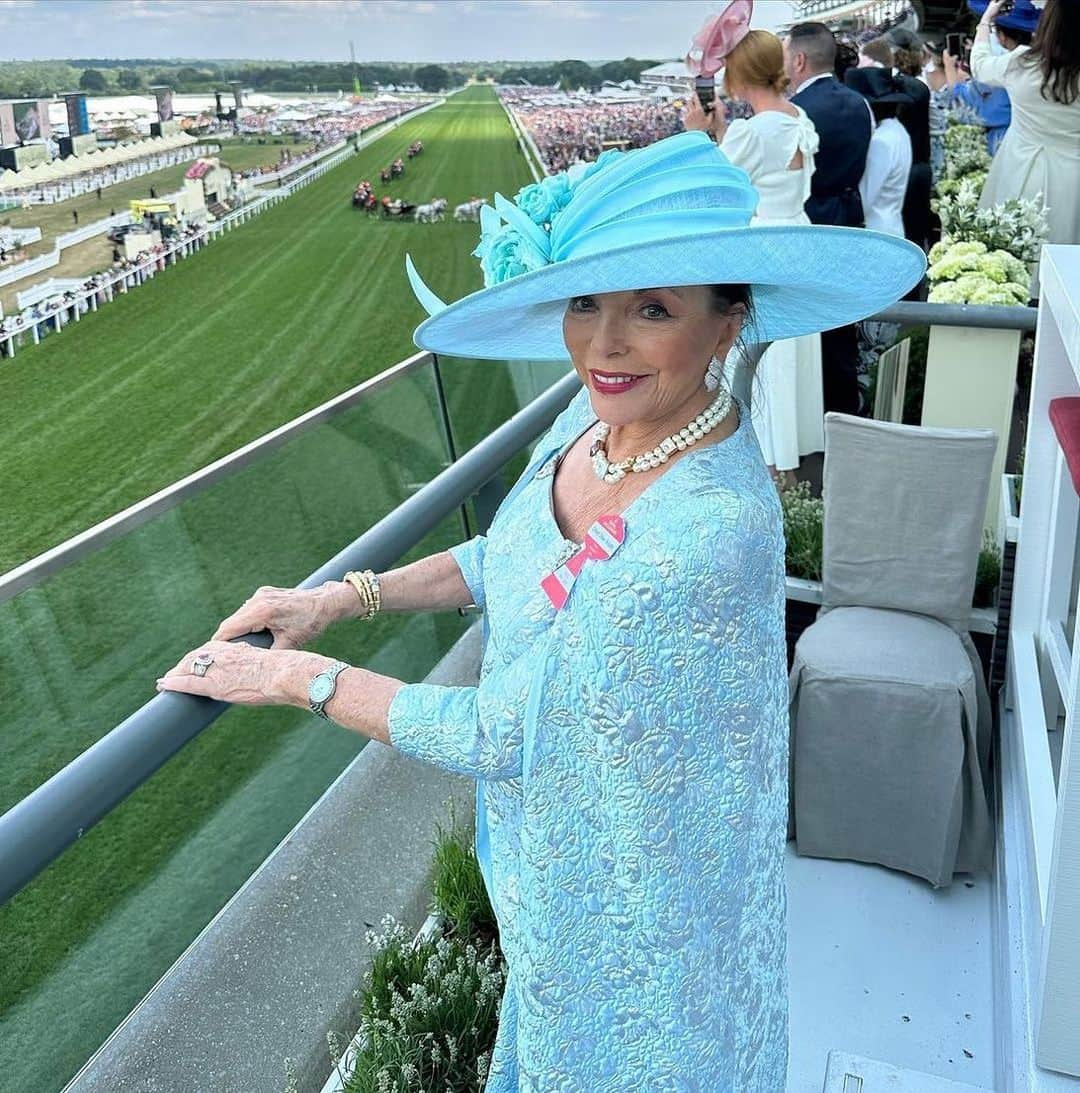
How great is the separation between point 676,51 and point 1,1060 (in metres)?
4.97

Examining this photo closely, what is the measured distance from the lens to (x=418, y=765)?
94.3 inches

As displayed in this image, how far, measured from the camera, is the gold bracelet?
1448mm

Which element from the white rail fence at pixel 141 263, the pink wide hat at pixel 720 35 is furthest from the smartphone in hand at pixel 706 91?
the white rail fence at pixel 141 263

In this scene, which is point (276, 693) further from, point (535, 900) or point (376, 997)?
point (376, 997)

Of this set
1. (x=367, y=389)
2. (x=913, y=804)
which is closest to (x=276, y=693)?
(x=913, y=804)

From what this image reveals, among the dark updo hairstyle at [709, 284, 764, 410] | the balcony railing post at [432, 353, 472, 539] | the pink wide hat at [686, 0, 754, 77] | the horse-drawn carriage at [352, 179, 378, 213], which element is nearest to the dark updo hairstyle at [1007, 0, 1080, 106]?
the pink wide hat at [686, 0, 754, 77]

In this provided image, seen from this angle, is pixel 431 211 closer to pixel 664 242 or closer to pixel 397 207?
pixel 397 207

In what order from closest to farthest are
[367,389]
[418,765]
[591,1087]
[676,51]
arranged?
[591,1087], [418,765], [367,389], [676,51]

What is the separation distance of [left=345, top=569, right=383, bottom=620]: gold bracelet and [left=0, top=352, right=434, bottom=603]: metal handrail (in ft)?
2.32

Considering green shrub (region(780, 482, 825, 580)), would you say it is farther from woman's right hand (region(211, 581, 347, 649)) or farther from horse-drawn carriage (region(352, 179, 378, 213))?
horse-drawn carriage (region(352, 179, 378, 213))

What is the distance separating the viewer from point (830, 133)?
4352mm

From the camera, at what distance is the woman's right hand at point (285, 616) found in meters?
1.33

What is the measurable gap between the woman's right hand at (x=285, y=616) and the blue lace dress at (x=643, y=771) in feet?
0.69

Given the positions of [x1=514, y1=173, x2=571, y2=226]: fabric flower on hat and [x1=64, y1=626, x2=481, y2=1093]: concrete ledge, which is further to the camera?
[x1=64, y1=626, x2=481, y2=1093]: concrete ledge
